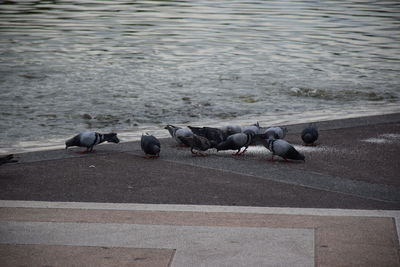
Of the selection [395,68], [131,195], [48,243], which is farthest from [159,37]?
[48,243]

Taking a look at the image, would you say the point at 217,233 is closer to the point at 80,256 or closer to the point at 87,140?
the point at 80,256

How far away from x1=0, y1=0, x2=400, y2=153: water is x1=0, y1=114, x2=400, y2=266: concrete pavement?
8.83ft

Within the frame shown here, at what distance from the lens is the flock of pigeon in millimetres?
8227

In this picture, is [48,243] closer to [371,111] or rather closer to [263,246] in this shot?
[263,246]

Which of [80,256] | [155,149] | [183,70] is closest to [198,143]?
[155,149]

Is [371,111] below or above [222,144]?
below

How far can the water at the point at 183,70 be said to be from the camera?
12.6 metres

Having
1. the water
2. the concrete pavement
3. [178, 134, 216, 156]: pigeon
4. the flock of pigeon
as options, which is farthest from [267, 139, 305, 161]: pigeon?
the water

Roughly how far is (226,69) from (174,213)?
11.6m

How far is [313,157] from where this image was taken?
28.0 ft

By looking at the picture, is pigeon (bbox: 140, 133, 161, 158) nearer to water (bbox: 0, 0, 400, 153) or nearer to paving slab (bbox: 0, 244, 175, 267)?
water (bbox: 0, 0, 400, 153)

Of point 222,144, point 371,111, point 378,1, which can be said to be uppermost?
point 222,144

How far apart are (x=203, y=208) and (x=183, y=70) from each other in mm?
11182

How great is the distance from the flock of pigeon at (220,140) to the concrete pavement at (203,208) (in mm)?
137
